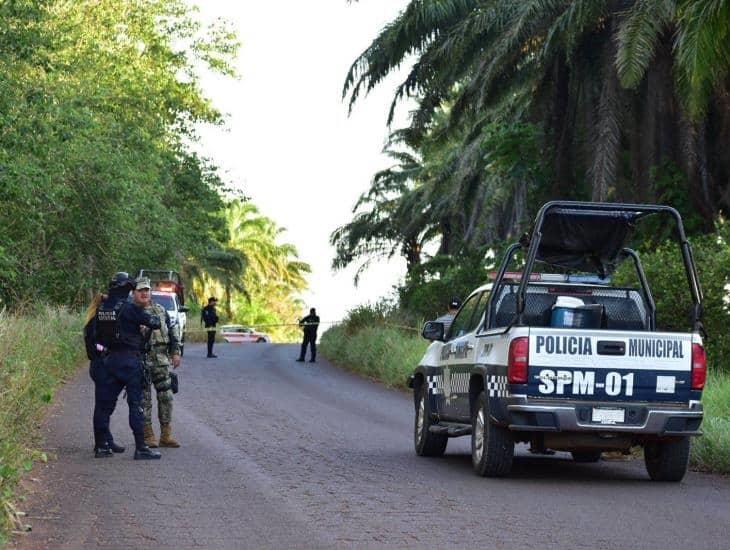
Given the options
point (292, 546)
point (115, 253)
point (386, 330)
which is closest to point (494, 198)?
point (386, 330)

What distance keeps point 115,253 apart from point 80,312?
281 inches

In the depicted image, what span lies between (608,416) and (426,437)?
10.8 ft

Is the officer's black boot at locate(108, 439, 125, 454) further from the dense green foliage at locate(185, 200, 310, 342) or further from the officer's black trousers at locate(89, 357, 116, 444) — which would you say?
the dense green foliage at locate(185, 200, 310, 342)

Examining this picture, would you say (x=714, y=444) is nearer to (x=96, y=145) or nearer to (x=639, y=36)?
(x=639, y=36)

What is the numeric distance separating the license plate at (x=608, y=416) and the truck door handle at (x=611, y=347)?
52 cm

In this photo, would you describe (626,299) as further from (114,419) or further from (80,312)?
(80,312)

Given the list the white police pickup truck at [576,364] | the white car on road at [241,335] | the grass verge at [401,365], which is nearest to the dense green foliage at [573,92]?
the grass verge at [401,365]

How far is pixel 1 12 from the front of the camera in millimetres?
22938

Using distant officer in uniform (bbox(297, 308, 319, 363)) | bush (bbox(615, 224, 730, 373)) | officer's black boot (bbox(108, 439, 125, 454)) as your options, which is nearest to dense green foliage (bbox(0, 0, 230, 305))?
distant officer in uniform (bbox(297, 308, 319, 363))

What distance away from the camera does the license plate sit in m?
12.7

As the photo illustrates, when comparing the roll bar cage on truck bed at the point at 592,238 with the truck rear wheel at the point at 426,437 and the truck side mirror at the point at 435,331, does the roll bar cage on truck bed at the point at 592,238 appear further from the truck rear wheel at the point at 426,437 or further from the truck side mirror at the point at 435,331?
the truck rear wheel at the point at 426,437

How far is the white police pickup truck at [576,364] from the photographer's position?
1261 cm

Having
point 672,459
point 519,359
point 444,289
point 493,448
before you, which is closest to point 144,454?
point 493,448

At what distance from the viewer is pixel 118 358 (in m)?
14.9
